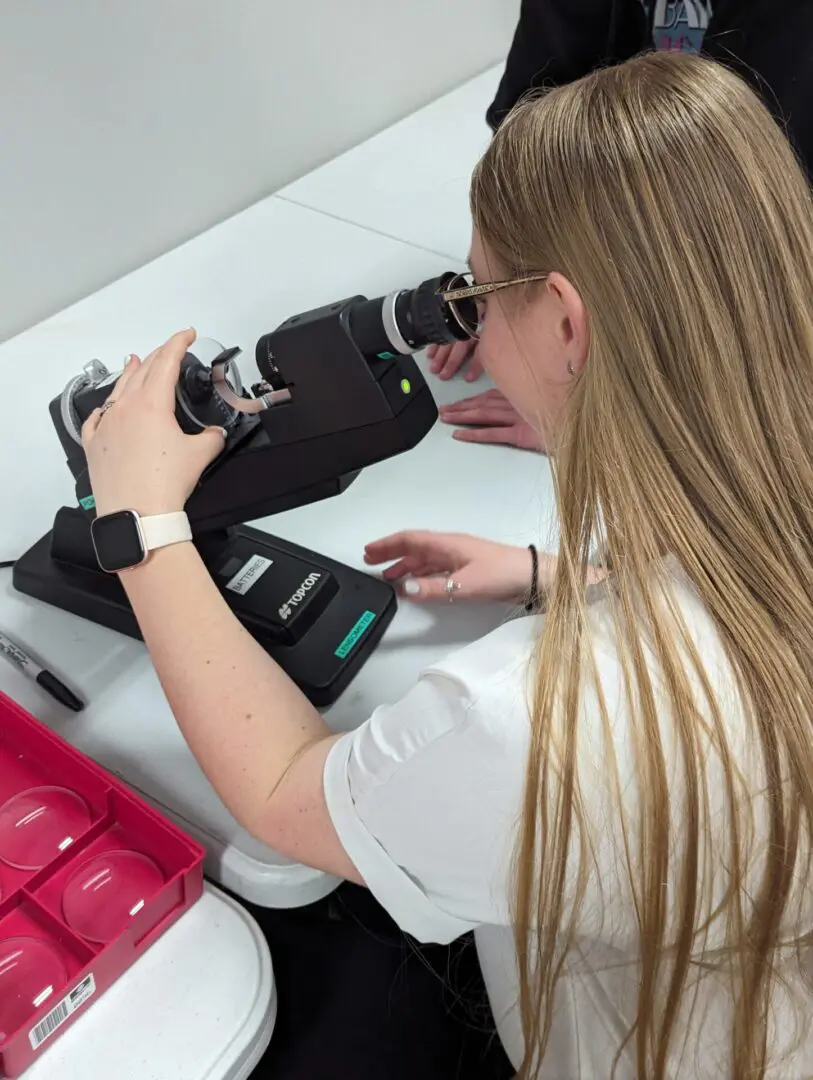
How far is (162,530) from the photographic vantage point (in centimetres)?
77

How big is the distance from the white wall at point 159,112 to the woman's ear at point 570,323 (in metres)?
0.85

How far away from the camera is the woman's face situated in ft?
2.10

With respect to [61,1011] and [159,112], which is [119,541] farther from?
[159,112]

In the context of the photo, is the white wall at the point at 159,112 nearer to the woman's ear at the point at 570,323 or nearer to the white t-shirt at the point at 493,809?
the woman's ear at the point at 570,323

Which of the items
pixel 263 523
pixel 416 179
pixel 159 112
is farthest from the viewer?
pixel 416 179

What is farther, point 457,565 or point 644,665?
point 457,565

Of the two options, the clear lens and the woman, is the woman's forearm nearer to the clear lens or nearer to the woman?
the woman

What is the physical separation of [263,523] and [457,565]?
238mm

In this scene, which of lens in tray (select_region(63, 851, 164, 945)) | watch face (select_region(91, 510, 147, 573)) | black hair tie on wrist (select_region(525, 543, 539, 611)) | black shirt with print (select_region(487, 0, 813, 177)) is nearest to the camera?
lens in tray (select_region(63, 851, 164, 945))

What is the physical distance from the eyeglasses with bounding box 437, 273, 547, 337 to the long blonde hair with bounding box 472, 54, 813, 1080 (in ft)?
0.22

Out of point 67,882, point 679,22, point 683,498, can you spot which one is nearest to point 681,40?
point 679,22

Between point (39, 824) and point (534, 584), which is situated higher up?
point (39, 824)

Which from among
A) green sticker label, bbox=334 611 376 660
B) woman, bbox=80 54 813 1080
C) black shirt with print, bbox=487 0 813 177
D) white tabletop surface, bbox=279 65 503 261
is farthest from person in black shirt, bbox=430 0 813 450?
woman, bbox=80 54 813 1080

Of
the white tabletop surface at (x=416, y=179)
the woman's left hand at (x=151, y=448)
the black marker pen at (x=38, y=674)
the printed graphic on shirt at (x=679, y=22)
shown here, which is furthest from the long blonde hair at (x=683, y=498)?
the white tabletop surface at (x=416, y=179)
